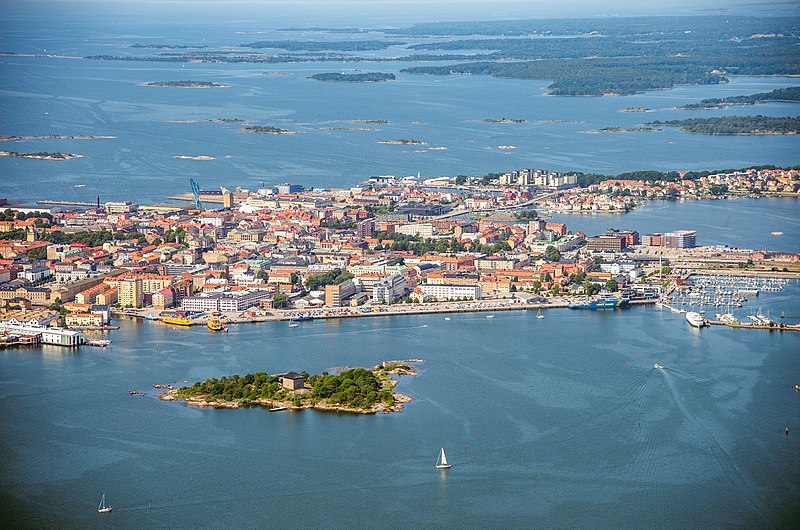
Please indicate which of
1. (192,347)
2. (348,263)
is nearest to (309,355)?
(192,347)

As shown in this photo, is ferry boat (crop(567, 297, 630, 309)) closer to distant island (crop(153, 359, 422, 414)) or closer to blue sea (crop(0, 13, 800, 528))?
blue sea (crop(0, 13, 800, 528))

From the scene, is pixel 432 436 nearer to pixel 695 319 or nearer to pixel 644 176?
pixel 695 319

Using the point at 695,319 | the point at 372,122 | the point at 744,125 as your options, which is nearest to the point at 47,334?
the point at 695,319

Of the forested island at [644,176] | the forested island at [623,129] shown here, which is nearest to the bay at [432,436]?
the forested island at [644,176]

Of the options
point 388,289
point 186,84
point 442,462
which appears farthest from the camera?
point 186,84

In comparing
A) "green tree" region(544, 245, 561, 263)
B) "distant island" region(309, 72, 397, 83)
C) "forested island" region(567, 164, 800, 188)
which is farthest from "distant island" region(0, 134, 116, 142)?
"distant island" region(309, 72, 397, 83)

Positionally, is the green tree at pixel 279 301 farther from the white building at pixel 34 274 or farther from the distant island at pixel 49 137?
the distant island at pixel 49 137
